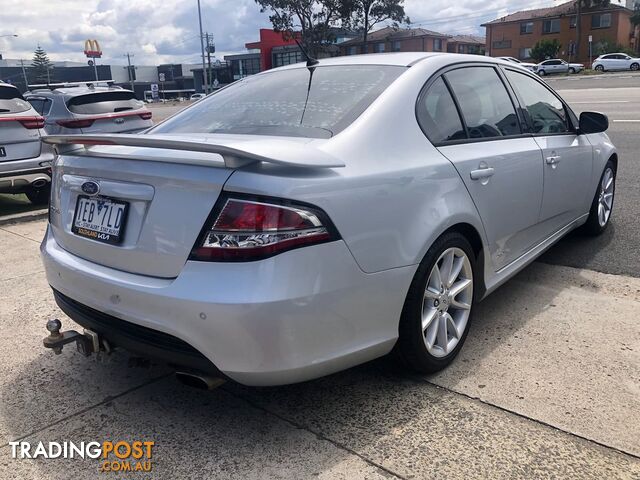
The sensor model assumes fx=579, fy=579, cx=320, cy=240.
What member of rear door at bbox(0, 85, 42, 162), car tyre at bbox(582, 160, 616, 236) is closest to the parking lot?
car tyre at bbox(582, 160, 616, 236)

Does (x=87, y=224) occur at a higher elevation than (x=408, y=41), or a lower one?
lower

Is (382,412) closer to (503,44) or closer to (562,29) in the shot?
(562,29)

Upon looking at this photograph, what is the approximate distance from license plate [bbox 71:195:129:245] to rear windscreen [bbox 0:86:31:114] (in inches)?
200

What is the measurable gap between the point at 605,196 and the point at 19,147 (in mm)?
6368

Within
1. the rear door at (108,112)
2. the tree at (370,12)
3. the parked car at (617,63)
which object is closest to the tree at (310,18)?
the tree at (370,12)

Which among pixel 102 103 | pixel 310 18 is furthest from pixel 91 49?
pixel 102 103

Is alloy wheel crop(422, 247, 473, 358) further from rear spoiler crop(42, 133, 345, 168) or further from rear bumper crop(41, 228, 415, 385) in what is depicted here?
rear spoiler crop(42, 133, 345, 168)

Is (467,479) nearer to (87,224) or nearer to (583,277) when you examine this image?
(87,224)

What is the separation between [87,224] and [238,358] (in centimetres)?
100


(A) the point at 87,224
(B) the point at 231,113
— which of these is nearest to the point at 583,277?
(B) the point at 231,113

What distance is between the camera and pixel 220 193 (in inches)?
85.8

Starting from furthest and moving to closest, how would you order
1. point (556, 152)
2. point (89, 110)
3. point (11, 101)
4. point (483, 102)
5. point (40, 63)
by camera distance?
point (40, 63) < point (89, 110) < point (11, 101) < point (556, 152) < point (483, 102)

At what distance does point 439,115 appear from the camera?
298 cm

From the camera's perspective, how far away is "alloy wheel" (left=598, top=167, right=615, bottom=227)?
16.3 ft
